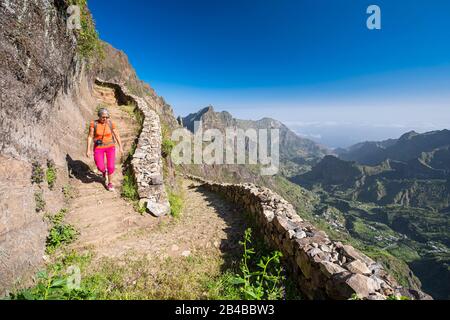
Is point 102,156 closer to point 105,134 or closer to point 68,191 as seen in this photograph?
point 105,134

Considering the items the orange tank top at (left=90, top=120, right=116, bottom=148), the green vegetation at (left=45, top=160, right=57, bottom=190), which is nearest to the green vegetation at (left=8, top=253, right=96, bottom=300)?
the green vegetation at (left=45, top=160, right=57, bottom=190)

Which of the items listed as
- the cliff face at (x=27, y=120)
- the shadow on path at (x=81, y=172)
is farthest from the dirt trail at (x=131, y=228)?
the cliff face at (x=27, y=120)

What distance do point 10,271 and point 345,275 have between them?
6.07 meters

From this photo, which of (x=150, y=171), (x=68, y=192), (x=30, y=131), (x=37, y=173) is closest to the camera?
(x=37, y=173)

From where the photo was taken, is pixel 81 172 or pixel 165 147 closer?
pixel 81 172

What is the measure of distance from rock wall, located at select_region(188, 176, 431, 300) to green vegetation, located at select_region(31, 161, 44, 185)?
6.65 meters

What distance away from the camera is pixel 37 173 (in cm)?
635

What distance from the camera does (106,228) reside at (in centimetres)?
719

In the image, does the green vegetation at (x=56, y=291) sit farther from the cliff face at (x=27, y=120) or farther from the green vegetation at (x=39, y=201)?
the green vegetation at (x=39, y=201)

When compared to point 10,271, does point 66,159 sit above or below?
above

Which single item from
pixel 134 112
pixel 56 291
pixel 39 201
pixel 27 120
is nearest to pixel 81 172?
pixel 27 120

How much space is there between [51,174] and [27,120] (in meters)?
1.72
